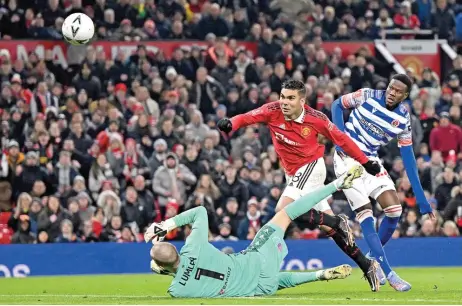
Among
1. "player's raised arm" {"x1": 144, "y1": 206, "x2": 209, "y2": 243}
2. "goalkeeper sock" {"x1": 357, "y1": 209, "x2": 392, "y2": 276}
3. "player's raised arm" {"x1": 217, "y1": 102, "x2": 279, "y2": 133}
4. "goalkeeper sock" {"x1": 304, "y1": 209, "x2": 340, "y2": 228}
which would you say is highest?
"player's raised arm" {"x1": 217, "y1": 102, "x2": 279, "y2": 133}

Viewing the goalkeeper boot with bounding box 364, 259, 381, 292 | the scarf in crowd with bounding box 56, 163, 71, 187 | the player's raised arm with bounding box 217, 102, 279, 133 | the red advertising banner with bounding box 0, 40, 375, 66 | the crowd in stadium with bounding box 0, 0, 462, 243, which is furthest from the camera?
the red advertising banner with bounding box 0, 40, 375, 66

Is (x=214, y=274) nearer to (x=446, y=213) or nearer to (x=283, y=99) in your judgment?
(x=283, y=99)

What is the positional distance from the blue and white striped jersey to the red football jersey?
97 centimetres

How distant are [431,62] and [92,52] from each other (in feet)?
31.1

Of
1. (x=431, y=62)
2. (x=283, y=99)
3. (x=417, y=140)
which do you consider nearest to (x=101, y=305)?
(x=283, y=99)

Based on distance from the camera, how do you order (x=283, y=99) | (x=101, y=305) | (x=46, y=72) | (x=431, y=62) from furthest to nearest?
(x=431, y=62)
(x=46, y=72)
(x=283, y=99)
(x=101, y=305)

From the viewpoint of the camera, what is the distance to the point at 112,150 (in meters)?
24.2

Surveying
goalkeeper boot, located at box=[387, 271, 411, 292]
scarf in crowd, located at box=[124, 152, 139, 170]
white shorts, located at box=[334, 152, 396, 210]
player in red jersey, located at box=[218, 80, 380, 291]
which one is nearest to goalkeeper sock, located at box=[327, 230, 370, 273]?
player in red jersey, located at box=[218, 80, 380, 291]

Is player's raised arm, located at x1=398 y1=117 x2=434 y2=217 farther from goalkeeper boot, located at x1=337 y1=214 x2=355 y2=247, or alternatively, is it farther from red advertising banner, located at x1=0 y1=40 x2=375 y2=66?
red advertising banner, located at x1=0 y1=40 x2=375 y2=66

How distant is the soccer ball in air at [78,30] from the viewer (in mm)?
21609

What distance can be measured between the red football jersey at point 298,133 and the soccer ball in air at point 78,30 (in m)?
7.08

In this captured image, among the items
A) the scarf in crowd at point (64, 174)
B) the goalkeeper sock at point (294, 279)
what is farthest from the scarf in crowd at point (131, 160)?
the goalkeeper sock at point (294, 279)

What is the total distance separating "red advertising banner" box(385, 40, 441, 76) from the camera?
31.1 metres

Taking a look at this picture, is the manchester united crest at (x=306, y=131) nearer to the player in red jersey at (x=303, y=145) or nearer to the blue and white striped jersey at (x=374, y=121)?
the player in red jersey at (x=303, y=145)
